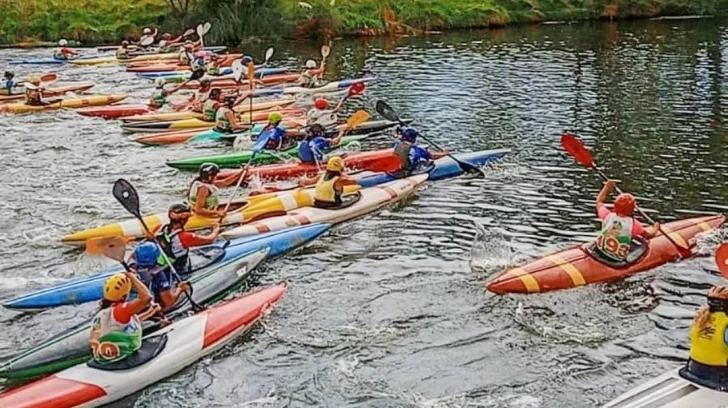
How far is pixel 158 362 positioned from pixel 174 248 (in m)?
2.10

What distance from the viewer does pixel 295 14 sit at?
40.3 metres

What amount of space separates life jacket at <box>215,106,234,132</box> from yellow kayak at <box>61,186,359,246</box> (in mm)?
5397

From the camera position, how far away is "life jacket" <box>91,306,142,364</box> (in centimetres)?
782

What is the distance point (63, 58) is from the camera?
3338cm

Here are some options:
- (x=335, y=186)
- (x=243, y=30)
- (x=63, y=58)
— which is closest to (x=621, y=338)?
(x=335, y=186)

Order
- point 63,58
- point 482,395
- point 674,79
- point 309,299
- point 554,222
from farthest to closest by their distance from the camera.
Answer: point 63,58 < point 674,79 < point 554,222 < point 309,299 < point 482,395

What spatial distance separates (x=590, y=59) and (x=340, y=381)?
2389 cm

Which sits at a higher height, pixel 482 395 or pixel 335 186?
pixel 335 186

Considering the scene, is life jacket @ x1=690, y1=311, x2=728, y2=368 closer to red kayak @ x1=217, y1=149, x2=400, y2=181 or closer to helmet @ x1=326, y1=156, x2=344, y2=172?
helmet @ x1=326, y1=156, x2=344, y2=172

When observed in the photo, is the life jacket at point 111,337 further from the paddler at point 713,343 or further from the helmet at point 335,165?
the helmet at point 335,165

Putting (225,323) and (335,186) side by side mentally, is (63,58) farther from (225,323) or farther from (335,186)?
(225,323)

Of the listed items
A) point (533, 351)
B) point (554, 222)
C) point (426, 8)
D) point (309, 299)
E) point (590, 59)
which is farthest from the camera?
point (426, 8)

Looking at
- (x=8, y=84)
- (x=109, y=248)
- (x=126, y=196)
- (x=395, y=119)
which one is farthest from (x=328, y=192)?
(x=8, y=84)

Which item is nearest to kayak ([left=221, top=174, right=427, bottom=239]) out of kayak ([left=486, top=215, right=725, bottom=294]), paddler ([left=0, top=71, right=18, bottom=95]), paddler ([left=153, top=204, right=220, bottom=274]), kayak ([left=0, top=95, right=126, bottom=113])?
paddler ([left=153, top=204, right=220, bottom=274])
